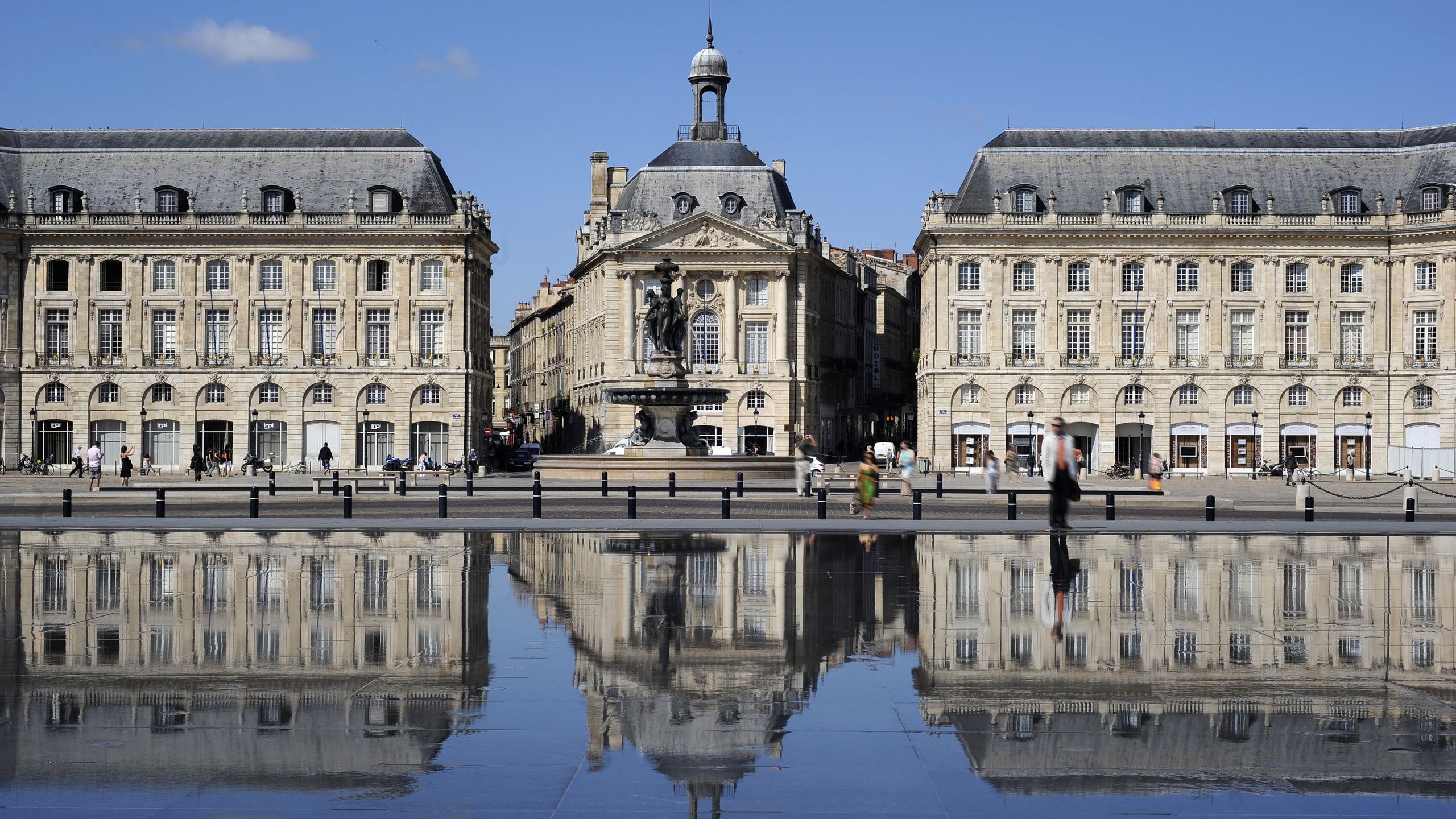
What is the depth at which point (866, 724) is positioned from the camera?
1117 cm

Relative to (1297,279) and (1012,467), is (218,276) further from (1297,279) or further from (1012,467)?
(1297,279)

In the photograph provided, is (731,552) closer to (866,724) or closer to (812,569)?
(812,569)

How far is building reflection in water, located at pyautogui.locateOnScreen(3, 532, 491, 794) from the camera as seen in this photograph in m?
10.1

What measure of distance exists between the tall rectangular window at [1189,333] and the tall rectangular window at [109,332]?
189 ft

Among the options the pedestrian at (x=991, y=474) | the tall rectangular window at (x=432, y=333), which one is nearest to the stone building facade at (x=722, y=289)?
the tall rectangular window at (x=432, y=333)

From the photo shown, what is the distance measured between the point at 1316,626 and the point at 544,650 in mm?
7856

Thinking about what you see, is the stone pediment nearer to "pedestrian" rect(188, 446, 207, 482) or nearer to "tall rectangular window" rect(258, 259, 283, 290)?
"tall rectangular window" rect(258, 259, 283, 290)

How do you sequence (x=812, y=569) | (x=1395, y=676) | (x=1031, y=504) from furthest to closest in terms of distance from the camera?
(x=1031, y=504) < (x=812, y=569) < (x=1395, y=676)

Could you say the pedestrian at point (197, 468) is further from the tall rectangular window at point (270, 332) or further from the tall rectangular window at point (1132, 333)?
the tall rectangular window at point (1132, 333)

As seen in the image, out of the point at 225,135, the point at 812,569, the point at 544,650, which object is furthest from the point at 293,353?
the point at 544,650

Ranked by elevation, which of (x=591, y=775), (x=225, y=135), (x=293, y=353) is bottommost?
(x=591, y=775)

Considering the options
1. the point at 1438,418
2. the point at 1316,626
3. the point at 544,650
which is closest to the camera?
the point at 544,650

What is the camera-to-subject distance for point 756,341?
96.1 m

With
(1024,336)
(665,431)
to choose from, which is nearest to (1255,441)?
(1024,336)
